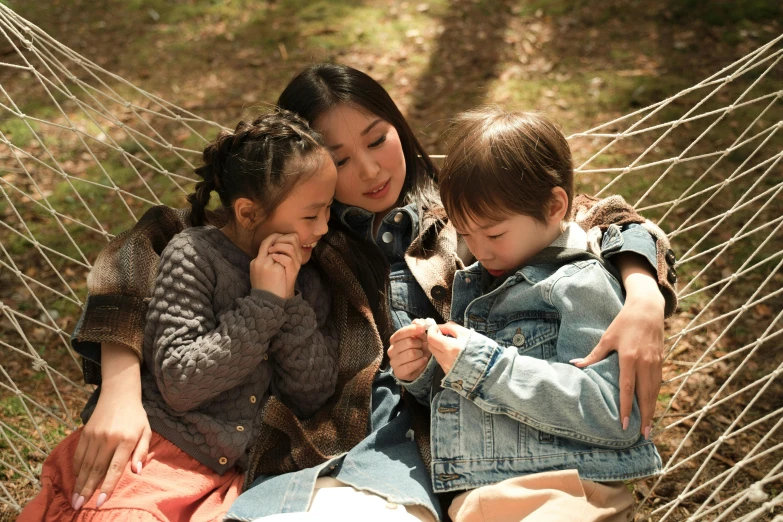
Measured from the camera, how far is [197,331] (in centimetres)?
154

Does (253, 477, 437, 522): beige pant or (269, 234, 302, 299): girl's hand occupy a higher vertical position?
(269, 234, 302, 299): girl's hand

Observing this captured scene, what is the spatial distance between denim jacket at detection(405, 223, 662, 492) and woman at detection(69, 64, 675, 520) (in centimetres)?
5

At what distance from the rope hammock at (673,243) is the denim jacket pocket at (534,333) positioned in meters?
0.35

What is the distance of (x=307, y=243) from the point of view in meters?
1.69

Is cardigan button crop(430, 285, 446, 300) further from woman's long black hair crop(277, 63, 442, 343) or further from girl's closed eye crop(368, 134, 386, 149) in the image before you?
girl's closed eye crop(368, 134, 386, 149)

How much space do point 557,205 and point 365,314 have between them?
512 millimetres

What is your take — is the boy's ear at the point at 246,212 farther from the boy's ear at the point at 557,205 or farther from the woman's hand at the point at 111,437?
the boy's ear at the point at 557,205

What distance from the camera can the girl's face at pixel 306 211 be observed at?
165 centimetres

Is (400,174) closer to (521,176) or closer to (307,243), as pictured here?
(307,243)

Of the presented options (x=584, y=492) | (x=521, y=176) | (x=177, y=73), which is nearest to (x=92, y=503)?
(x=584, y=492)

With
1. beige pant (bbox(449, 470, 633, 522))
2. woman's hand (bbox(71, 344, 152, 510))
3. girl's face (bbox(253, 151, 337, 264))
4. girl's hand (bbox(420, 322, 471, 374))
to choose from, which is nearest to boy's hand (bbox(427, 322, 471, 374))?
girl's hand (bbox(420, 322, 471, 374))

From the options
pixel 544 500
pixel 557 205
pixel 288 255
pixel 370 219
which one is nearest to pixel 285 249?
pixel 288 255

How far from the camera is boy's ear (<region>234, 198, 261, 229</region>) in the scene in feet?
5.43

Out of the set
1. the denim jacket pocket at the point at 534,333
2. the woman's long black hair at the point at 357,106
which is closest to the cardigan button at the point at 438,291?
the woman's long black hair at the point at 357,106
